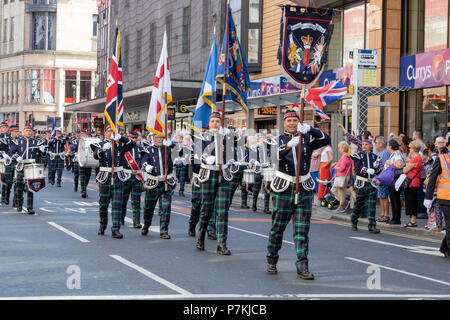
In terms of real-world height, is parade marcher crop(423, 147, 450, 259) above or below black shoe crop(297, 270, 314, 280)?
above

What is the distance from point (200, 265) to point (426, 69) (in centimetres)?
1389

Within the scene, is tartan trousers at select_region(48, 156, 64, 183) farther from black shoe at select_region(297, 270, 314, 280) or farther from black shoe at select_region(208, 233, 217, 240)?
black shoe at select_region(297, 270, 314, 280)

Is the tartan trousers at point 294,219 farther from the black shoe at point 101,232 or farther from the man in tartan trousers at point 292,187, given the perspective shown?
the black shoe at point 101,232

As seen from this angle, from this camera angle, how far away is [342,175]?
1830 cm

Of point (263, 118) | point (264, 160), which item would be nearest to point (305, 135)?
point (264, 160)

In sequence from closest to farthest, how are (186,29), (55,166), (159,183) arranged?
(159,183)
(55,166)
(186,29)

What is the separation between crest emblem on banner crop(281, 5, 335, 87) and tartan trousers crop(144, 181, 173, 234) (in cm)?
372

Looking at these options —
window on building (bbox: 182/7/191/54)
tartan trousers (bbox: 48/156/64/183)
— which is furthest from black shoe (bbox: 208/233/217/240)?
window on building (bbox: 182/7/191/54)

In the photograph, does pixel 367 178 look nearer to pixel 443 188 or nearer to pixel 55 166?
pixel 443 188

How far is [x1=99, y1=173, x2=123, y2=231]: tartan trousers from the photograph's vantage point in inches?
511

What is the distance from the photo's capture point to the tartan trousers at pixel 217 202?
1105 centimetres

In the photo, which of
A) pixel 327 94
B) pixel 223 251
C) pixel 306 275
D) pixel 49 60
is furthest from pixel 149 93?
pixel 49 60

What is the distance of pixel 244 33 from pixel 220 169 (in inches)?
868

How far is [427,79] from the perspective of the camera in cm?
2144
